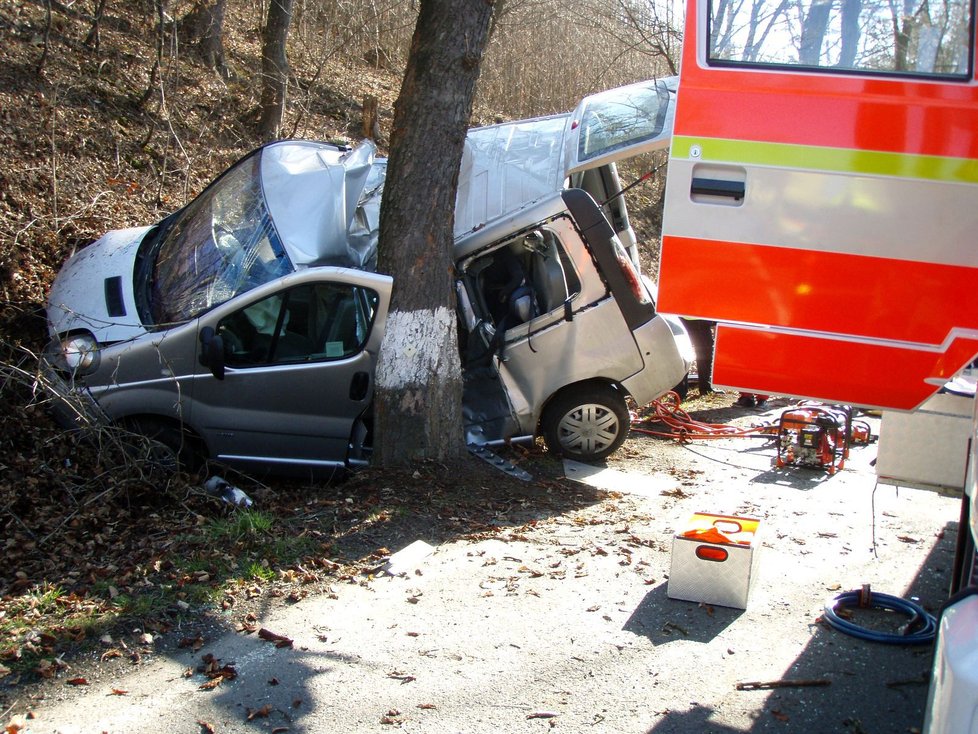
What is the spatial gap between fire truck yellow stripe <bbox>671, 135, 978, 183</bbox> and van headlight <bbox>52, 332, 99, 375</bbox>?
4.50 metres

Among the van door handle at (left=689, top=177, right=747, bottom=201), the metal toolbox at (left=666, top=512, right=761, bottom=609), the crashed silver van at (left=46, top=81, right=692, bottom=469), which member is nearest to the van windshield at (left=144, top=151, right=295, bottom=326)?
the crashed silver van at (left=46, top=81, right=692, bottom=469)

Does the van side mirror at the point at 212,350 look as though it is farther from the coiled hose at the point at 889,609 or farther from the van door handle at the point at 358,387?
the coiled hose at the point at 889,609

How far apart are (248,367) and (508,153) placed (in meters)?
3.32

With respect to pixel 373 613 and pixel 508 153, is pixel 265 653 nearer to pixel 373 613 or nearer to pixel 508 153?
pixel 373 613

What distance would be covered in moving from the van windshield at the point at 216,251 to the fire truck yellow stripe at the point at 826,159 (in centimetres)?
400

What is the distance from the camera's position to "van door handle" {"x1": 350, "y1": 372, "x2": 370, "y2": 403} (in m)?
7.16

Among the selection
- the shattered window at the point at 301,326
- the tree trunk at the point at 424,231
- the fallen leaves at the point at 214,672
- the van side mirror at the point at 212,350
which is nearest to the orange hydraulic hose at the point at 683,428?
the tree trunk at the point at 424,231

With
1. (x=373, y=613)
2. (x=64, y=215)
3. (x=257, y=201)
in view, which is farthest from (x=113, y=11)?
(x=373, y=613)

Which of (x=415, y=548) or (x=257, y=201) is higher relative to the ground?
(x=257, y=201)

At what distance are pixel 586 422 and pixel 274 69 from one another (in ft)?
24.3

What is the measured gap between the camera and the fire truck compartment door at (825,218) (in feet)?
12.7

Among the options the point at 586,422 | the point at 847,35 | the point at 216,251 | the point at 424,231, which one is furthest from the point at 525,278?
the point at 847,35

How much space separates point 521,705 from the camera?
4.23 metres

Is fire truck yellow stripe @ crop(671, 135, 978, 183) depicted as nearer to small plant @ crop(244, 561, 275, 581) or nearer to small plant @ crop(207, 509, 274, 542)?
small plant @ crop(244, 561, 275, 581)
